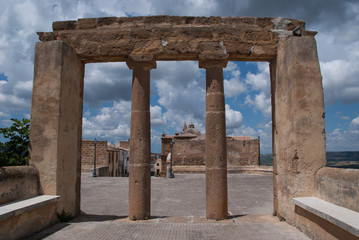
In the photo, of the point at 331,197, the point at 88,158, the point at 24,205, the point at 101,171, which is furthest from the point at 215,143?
the point at 88,158

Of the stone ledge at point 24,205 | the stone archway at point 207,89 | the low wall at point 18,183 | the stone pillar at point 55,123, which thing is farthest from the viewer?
the stone pillar at point 55,123

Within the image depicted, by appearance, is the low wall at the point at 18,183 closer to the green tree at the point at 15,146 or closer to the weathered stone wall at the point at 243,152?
the green tree at the point at 15,146

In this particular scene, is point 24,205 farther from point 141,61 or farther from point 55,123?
point 141,61

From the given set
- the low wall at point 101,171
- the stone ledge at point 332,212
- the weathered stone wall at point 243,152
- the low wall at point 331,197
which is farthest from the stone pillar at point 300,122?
the weathered stone wall at point 243,152

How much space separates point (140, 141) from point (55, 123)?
181 cm

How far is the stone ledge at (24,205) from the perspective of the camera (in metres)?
4.43

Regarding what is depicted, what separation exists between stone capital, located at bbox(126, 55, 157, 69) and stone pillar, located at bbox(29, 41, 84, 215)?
1.33m

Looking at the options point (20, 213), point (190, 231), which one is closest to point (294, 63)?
point (190, 231)

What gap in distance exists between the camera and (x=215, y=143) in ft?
21.4

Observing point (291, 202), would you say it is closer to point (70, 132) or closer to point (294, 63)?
point (294, 63)

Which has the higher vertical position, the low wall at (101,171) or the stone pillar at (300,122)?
the stone pillar at (300,122)

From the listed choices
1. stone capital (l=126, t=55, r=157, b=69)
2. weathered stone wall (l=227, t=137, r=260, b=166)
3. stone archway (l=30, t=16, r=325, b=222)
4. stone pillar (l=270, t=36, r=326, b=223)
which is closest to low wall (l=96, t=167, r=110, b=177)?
stone archway (l=30, t=16, r=325, b=222)

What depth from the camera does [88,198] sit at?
33.7 ft

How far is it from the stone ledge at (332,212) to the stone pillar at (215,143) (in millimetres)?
1517
